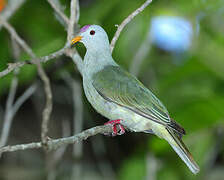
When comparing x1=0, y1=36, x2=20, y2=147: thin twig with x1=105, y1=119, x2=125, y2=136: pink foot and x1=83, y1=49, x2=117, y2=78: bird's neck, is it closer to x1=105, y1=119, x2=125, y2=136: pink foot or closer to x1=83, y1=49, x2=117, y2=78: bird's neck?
x1=83, y1=49, x2=117, y2=78: bird's neck

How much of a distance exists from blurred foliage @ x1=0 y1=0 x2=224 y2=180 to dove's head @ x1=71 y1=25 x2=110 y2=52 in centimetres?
66

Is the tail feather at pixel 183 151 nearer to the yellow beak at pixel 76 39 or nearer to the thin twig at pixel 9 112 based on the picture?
the yellow beak at pixel 76 39

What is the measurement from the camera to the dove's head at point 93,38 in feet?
12.5

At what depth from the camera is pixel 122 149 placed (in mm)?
6473

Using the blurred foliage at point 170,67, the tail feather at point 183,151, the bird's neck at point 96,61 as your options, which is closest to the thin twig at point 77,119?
the blurred foliage at point 170,67

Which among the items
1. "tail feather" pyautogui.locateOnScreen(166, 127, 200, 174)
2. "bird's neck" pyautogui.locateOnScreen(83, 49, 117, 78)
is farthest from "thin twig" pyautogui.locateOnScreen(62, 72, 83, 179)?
"tail feather" pyautogui.locateOnScreen(166, 127, 200, 174)

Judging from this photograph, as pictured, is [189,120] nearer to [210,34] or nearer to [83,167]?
[210,34]

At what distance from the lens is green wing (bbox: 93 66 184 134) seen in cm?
322

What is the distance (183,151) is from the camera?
3.14 meters

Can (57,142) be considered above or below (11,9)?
below

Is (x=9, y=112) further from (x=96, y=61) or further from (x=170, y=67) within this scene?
(x=170, y=67)

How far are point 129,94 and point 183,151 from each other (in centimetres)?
67

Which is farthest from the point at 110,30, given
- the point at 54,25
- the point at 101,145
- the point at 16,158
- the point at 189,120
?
the point at 16,158

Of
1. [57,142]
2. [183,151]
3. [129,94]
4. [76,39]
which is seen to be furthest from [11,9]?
[183,151]
